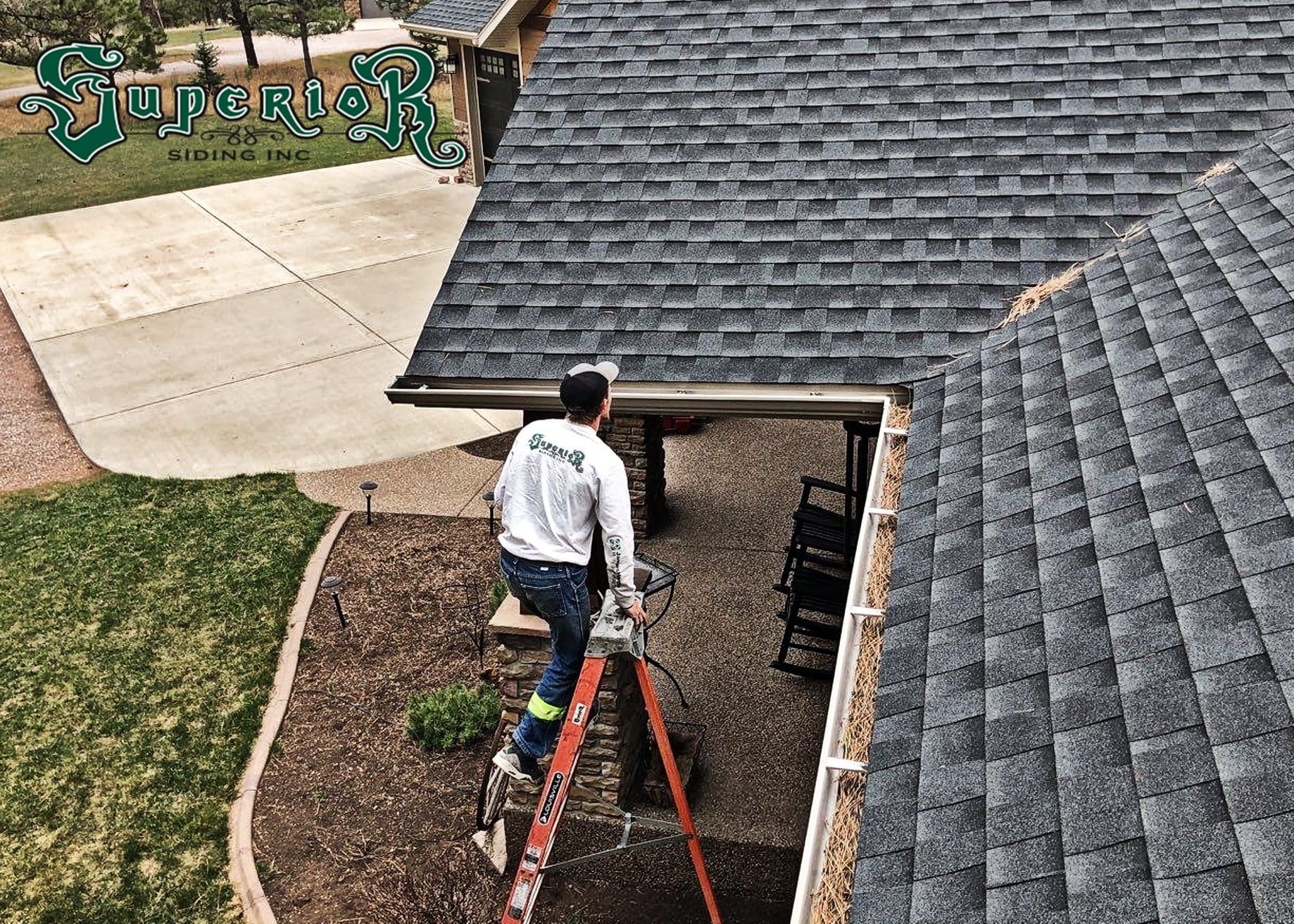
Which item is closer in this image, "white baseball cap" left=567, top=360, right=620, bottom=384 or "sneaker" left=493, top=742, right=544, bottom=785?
"white baseball cap" left=567, top=360, right=620, bottom=384

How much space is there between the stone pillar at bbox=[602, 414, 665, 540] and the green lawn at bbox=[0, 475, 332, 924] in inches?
126

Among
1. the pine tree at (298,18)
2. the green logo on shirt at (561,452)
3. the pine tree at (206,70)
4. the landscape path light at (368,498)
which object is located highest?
the green logo on shirt at (561,452)

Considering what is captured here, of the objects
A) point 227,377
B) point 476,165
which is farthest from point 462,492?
point 476,165

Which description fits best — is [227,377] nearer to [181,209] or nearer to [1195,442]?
[181,209]

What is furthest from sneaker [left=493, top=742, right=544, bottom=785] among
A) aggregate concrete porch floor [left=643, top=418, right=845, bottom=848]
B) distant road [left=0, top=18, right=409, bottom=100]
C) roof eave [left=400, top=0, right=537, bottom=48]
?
distant road [left=0, top=18, right=409, bottom=100]

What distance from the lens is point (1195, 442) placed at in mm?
4480

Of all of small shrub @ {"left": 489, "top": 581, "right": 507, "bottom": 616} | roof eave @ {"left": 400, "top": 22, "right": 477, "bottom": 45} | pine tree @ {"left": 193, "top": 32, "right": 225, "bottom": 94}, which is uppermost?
roof eave @ {"left": 400, "top": 22, "right": 477, "bottom": 45}

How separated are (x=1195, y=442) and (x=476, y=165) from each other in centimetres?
2013

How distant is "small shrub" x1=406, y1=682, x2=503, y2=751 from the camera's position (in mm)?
8180

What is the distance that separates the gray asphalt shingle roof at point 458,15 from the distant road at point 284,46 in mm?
16117

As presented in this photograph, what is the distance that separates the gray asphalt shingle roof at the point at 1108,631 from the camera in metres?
2.93

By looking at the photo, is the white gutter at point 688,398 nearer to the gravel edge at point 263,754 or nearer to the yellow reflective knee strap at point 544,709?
the yellow reflective knee strap at point 544,709

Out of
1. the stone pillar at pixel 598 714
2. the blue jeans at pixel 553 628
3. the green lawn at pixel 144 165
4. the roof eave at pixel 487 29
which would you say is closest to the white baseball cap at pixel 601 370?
the blue jeans at pixel 553 628

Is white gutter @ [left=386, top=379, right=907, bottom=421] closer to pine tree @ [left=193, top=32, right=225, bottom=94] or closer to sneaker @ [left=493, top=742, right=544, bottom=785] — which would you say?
sneaker @ [left=493, top=742, right=544, bottom=785]
